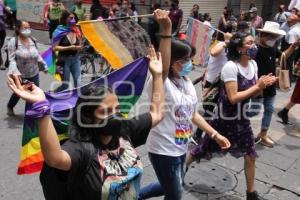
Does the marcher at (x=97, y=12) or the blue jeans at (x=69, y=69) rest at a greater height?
the marcher at (x=97, y=12)

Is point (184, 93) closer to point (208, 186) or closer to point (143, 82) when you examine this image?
point (143, 82)

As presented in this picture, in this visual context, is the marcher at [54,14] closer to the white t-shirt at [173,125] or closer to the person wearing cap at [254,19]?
the person wearing cap at [254,19]

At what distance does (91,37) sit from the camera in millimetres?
3113

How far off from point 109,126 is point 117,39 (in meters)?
1.23

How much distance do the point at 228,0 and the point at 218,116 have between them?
1452 cm

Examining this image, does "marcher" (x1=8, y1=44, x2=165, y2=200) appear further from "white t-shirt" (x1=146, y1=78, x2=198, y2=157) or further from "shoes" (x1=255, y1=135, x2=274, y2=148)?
"shoes" (x1=255, y1=135, x2=274, y2=148)

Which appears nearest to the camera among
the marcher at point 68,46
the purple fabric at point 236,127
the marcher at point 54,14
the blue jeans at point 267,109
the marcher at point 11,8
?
the purple fabric at point 236,127

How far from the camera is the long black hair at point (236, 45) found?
4.00 m

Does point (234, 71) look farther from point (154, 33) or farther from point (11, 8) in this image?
point (11, 8)

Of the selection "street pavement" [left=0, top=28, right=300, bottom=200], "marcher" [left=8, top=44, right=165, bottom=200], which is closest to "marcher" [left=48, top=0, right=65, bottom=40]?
"street pavement" [left=0, top=28, right=300, bottom=200]

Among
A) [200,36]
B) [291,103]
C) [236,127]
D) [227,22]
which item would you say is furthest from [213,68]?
[227,22]

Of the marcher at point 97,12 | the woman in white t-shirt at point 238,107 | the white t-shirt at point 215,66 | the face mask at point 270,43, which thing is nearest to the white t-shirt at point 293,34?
the face mask at point 270,43

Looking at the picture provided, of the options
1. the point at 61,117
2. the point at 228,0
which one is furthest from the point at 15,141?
the point at 228,0

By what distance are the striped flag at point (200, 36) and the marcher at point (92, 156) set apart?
417cm
